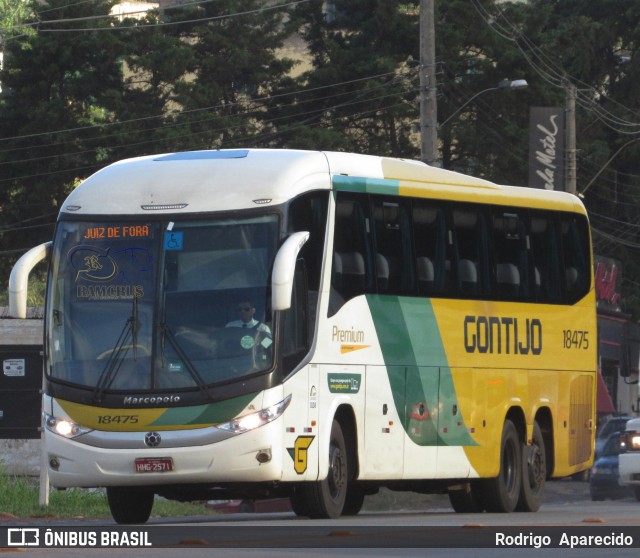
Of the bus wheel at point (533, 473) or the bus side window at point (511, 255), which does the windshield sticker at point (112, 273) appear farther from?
the bus wheel at point (533, 473)

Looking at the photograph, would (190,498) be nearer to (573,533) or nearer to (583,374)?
(573,533)

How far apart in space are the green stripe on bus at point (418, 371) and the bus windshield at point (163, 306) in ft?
6.76

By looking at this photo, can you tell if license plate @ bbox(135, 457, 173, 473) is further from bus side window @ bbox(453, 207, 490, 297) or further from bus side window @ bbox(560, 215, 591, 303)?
bus side window @ bbox(560, 215, 591, 303)

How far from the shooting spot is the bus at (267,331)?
16172 millimetres

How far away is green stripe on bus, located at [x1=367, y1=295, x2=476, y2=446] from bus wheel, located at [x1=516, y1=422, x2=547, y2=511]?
1.67 metres

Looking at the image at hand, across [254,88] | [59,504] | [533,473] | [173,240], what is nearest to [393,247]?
[173,240]

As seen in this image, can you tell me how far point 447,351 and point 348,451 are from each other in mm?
2187

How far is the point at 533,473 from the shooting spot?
21562mm

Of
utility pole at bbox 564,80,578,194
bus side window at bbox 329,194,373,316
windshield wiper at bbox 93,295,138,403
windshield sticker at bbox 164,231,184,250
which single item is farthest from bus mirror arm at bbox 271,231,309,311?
utility pole at bbox 564,80,578,194

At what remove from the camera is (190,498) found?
1744 cm

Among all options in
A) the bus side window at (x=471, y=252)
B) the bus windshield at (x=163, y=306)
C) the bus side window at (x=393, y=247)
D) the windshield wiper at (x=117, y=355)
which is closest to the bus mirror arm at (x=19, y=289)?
the bus windshield at (x=163, y=306)

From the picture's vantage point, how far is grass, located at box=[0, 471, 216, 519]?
20.1 metres

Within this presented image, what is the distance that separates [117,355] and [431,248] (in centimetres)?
443

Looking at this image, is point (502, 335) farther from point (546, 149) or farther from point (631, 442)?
point (546, 149)
